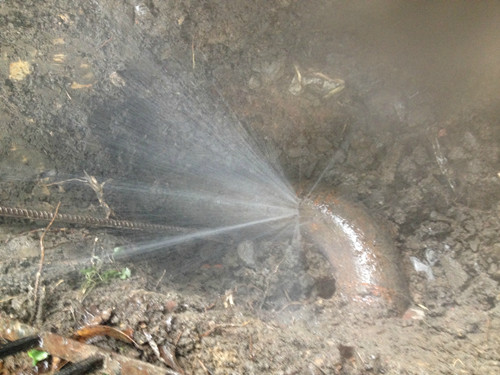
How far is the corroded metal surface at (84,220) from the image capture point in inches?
84.8

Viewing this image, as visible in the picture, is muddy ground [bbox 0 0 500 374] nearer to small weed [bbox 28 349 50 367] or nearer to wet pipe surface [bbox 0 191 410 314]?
wet pipe surface [bbox 0 191 410 314]

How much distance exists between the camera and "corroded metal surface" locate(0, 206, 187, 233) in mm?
2154

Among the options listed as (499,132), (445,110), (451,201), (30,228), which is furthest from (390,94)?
(30,228)

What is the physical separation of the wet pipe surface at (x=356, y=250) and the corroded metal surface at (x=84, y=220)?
117 cm

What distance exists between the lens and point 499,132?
235cm

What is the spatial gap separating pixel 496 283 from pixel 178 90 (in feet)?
8.43

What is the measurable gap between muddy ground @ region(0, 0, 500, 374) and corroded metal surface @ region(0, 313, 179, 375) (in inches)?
7.4

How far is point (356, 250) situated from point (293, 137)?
1016 millimetres

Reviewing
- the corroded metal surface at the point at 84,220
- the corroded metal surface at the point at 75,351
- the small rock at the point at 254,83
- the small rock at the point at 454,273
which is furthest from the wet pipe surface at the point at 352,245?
the small rock at the point at 254,83

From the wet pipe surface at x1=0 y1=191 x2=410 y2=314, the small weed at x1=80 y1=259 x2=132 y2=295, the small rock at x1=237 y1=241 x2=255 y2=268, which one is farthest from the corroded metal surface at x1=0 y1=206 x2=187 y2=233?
the small rock at x1=237 y1=241 x2=255 y2=268

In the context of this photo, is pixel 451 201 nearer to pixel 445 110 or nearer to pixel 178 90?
pixel 445 110

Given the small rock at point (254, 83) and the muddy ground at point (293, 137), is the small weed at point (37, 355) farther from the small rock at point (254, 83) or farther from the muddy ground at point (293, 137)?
the small rock at point (254, 83)

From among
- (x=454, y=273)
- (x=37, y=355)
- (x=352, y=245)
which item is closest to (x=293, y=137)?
(x=352, y=245)

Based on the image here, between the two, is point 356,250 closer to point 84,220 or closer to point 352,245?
point 352,245
